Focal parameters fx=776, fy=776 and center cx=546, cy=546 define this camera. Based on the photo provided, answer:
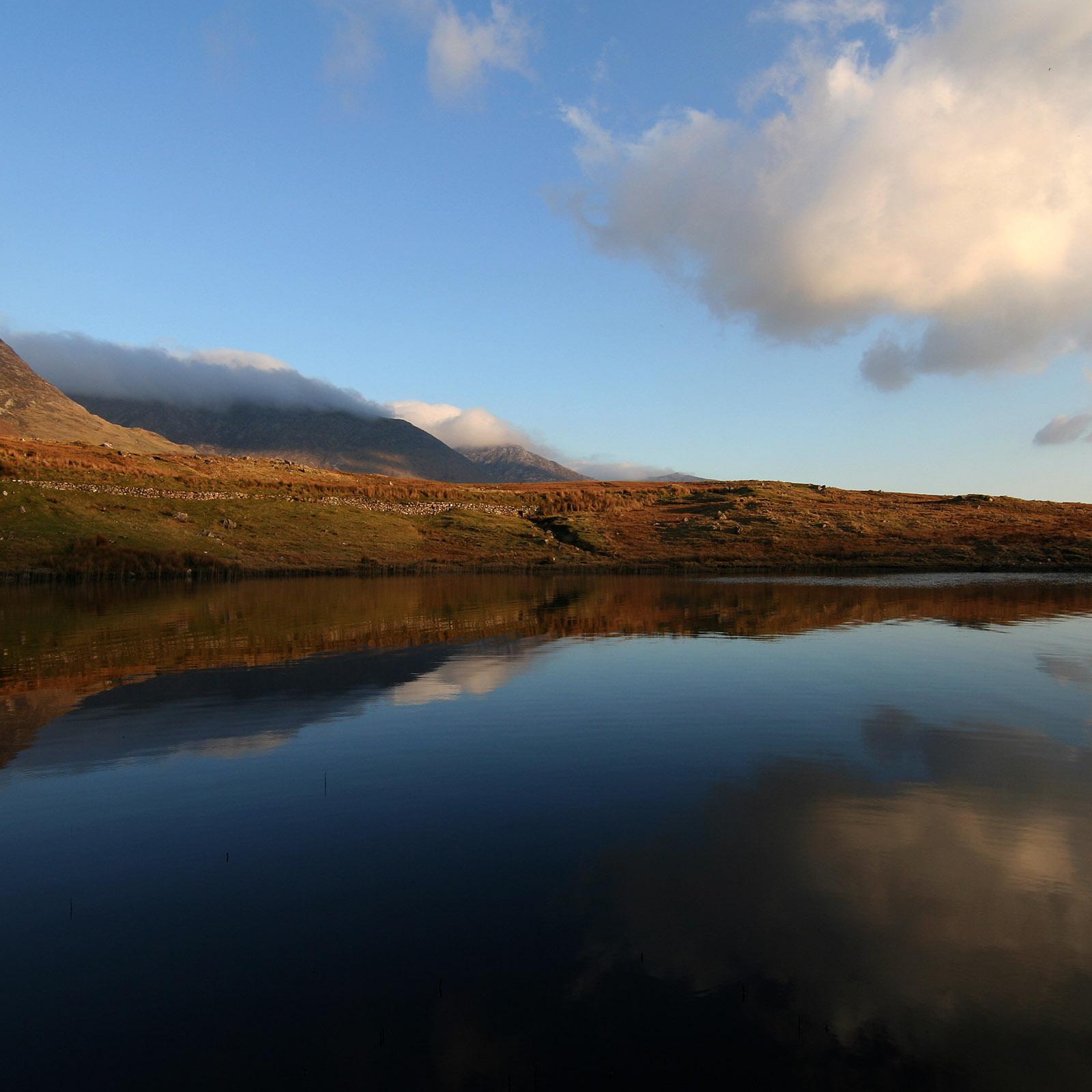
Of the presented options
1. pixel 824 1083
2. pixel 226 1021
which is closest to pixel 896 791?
pixel 824 1083

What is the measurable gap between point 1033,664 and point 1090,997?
17182 mm

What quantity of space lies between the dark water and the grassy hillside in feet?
141

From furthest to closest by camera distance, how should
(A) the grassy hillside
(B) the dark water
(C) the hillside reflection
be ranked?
(A) the grassy hillside → (C) the hillside reflection → (B) the dark water

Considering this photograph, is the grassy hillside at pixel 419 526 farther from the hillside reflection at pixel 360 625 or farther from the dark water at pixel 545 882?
the dark water at pixel 545 882

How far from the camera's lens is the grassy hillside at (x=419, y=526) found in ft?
190

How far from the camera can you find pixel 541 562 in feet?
231

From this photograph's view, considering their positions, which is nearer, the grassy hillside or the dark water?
the dark water

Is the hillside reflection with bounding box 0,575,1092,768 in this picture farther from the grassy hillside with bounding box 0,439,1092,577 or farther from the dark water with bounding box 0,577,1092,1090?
the grassy hillside with bounding box 0,439,1092,577

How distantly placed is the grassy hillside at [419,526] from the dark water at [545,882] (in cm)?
4300

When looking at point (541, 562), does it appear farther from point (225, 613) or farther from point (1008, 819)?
point (1008, 819)

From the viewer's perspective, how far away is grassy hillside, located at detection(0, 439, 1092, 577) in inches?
2279

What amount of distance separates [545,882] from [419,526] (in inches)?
2774

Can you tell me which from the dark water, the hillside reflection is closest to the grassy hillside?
the hillside reflection

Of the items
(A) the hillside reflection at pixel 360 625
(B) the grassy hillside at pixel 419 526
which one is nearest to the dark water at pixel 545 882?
(A) the hillside reflection at pixel 360 625
